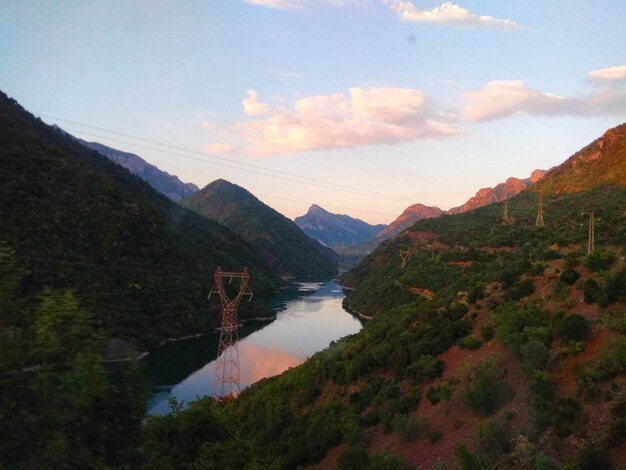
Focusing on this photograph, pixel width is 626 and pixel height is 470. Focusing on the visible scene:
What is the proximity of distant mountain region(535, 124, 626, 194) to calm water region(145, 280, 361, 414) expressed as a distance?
5697 centimetres

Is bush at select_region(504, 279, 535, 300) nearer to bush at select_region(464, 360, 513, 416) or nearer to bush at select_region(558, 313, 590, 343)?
bush at select_region(558, 313, 590, 343)

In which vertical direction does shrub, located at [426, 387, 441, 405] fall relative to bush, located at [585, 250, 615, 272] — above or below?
below

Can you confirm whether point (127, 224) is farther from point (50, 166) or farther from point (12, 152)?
point (12, 152)

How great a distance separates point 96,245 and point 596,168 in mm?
99985

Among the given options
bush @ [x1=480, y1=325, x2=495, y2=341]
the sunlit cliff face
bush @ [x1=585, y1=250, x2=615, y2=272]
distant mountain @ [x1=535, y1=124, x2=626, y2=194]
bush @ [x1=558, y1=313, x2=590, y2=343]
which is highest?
distant mountain @ [x1=535, y1=124, x2=626, y2=194]

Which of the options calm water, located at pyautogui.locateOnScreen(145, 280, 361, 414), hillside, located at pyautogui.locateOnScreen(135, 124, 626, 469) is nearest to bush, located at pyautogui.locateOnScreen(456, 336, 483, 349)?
hillside, located at pyautogui.locateOnScreen(135, 124, 626, 469)

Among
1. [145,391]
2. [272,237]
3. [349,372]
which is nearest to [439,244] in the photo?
[349,372]

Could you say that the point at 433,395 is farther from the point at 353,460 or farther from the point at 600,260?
the point at 600,260

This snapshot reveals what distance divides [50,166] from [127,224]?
1391 centimetres

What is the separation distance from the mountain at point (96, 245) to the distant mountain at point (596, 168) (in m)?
78.9

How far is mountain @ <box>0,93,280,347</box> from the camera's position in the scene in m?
52.9

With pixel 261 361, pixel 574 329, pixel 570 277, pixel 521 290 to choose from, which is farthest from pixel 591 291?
pixel 261 361

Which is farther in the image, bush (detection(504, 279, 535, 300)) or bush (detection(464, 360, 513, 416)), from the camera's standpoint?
bush (detection(504, 279, 535, 300))

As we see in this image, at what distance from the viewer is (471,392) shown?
56.1ft
